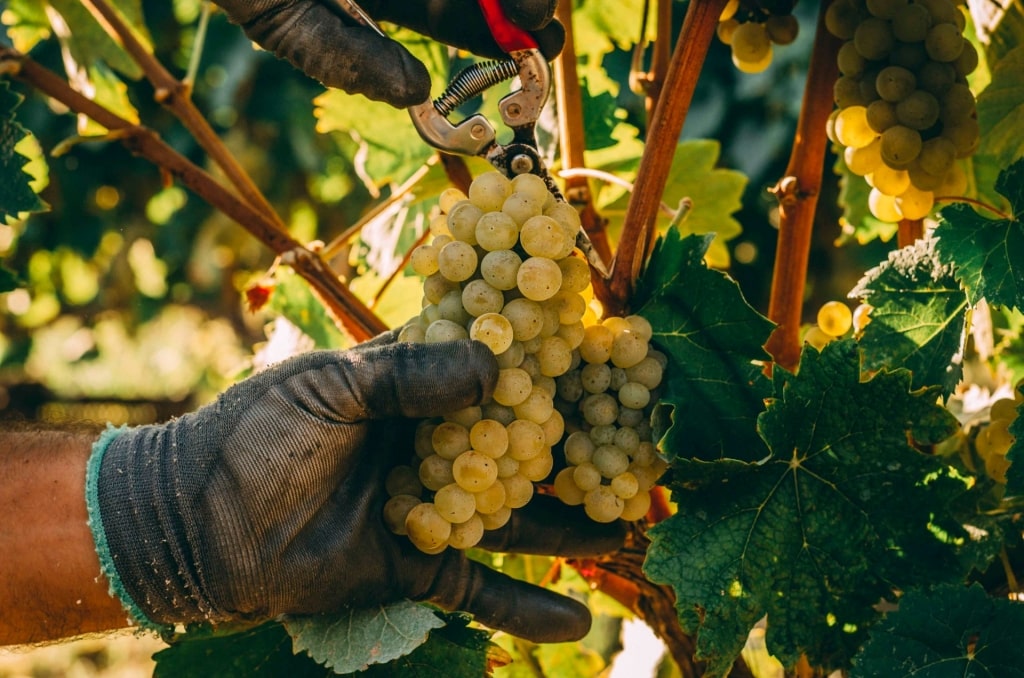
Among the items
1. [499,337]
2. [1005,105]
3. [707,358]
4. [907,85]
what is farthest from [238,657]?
[1005,105]

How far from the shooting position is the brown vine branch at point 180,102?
1453 millimetres

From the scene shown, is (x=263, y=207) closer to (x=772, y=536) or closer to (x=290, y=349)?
(x=290, y=349)

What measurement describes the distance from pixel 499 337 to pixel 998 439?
0.59 m

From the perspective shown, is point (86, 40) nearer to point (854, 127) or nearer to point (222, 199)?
point (222, 199)

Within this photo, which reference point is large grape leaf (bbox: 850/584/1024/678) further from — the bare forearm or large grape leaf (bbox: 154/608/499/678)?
the bare forearm

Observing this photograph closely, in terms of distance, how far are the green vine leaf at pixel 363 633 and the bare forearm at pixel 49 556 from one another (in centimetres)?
18

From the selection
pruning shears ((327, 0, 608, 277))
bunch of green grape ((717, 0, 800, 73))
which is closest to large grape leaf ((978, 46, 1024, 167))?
bunch of green grape ((717, 0, 800, 73))

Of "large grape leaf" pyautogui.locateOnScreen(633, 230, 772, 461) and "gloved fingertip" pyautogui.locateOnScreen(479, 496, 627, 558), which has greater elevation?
"large grape leaf" pyautogui.locateOnScreen(633, 230, 772, 461)

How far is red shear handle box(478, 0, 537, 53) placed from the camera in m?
0.96

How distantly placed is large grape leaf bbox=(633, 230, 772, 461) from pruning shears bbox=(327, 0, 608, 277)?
Answer: 0.28 ft

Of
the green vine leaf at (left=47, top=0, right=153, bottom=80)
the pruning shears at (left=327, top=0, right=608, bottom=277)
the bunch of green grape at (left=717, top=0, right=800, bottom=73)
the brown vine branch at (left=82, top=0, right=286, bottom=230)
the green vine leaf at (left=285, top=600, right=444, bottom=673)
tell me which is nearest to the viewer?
the green vine leaf at (left=285, top=600, right=444, bottom=673)

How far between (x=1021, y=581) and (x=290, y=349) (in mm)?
1011

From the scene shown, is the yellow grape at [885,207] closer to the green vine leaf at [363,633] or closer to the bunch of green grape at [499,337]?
the bunch of green grape at [499,337]

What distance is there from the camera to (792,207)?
1165 millimetres
